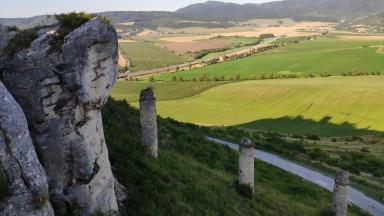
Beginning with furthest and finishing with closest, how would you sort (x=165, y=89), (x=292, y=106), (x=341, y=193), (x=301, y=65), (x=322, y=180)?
(x=301, y=65) < (x=165, y=89) < (x=292, y=106) < (x=322, y=180) < (x=341, y=193)

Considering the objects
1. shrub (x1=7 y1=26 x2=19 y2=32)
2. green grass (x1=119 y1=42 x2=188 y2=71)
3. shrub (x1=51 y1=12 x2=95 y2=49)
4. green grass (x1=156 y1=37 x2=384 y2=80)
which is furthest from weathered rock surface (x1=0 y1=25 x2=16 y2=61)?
green grass (x1=119 y1=42 x2=188 y2=71)

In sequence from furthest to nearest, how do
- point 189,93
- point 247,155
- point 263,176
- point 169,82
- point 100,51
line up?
1. point 169,82
2. point 189,93
3. point 263,176
4. point 247,155
5. point 100,51

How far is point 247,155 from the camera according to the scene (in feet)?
76.7

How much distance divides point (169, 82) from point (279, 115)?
41087 mm

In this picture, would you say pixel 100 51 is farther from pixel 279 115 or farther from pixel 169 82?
pixel 169 82

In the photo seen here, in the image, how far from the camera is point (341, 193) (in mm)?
26297

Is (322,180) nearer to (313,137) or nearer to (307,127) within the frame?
(313,137)

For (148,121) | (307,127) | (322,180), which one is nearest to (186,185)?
(148,121)

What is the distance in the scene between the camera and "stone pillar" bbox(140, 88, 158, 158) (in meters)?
20.5

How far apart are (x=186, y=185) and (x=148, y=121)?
142 inches

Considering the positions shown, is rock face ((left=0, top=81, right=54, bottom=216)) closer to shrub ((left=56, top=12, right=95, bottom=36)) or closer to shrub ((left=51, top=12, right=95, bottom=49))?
shrub ((left=51, top=12, right=95, bottom=49))

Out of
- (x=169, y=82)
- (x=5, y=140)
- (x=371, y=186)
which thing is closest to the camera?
(x=5, y=140)

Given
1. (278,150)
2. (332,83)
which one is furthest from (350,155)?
(332,83)

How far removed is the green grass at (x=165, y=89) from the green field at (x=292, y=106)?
41 centimetres
